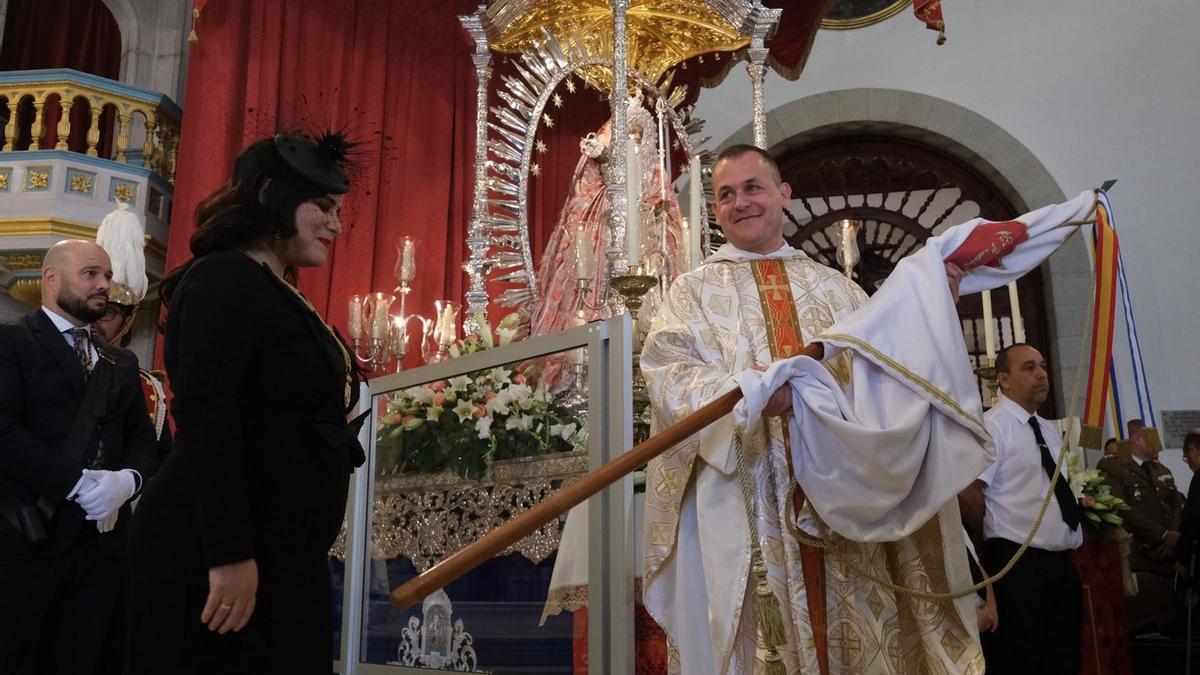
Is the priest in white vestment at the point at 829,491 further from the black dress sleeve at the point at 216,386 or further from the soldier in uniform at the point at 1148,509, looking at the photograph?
the soldier in uniform at the point at 1148,509

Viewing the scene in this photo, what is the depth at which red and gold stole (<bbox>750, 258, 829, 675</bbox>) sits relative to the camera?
7.11ft

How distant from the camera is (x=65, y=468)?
273 cm

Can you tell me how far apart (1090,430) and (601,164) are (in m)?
A: 3.25

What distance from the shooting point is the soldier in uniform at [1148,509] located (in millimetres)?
5469

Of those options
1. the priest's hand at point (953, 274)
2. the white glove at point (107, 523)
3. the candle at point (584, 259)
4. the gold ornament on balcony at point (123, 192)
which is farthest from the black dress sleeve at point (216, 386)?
the gold ornament on balcony at point (123, 192)

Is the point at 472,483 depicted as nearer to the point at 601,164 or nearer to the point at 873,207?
the point at 601,164

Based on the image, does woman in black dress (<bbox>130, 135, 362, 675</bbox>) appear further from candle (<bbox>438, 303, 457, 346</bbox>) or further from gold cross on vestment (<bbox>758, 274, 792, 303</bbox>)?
candle (<bbox>438, 303, 457, 346</bbox>)

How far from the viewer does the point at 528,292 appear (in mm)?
5168

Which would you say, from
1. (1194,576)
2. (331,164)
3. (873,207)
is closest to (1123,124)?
(873,207)

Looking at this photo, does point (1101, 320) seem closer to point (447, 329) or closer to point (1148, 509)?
point (447, 329)

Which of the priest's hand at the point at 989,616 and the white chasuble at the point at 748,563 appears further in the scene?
the priest's hand at the point at 989,616

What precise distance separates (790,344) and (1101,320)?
712 mm

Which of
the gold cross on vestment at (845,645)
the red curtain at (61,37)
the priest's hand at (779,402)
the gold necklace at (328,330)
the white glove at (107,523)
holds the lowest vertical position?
the gold cross on vestment at (845,645)

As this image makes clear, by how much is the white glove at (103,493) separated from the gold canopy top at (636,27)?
3249mm
